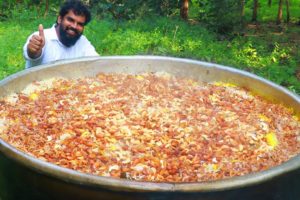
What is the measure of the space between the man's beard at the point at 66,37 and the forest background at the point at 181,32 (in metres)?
3.41

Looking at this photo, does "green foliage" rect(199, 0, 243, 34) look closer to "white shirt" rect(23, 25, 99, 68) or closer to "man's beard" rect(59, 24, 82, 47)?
"white shirt" rect(23, 25, 99, 68)

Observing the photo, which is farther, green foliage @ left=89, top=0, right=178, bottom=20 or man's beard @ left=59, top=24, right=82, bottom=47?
green foliage @ left=89, top=0, right=178, bottom=20

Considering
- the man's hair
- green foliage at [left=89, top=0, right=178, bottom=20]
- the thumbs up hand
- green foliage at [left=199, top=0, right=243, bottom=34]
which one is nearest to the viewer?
the thumbs up hand

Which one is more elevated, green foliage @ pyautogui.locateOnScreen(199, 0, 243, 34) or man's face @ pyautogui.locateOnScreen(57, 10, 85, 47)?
man's face @ pyautogui.locateOnScreen(57, 10, 85, 47)

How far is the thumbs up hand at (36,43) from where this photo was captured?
382 centimetres

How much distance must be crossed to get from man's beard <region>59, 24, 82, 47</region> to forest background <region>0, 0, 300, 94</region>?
3.41 m

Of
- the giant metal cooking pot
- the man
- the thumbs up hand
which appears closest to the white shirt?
the man

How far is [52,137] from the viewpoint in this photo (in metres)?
2.50

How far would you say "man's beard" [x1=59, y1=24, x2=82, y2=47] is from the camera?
4.52 metres

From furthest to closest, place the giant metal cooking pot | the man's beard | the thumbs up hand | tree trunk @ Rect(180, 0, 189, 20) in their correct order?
tree trunk @ Rect(180, 0, 189, 20) < the man's beard < the thumbs up hand < the giant metal cooking pot

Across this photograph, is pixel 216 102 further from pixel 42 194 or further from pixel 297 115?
pixel 42 194

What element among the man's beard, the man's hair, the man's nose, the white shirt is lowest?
the white shirt

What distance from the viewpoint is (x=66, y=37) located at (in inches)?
179

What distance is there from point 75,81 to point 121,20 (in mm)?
8589
